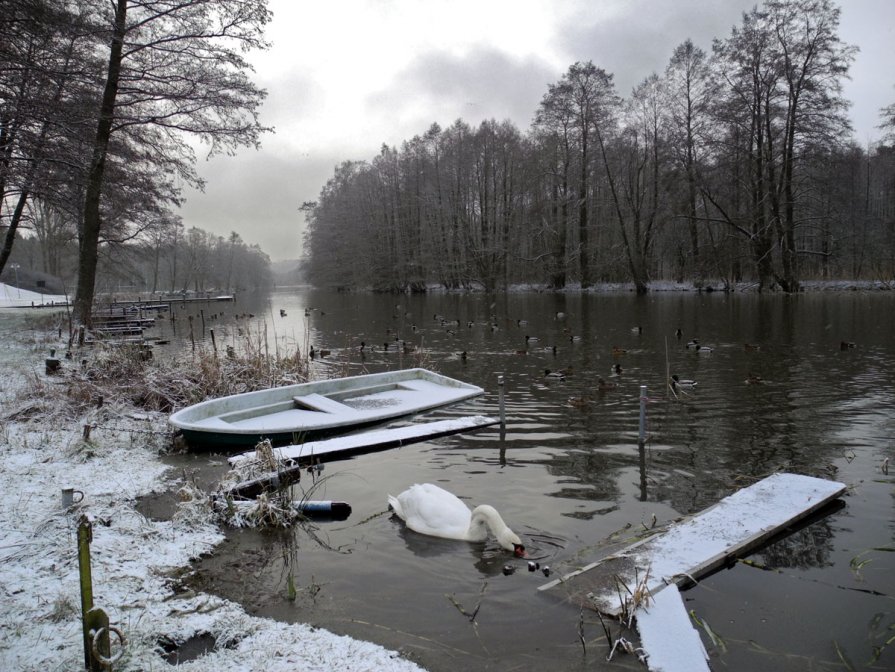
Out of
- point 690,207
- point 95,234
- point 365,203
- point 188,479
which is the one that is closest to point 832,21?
point 690,207

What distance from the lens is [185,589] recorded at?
14.2 ft

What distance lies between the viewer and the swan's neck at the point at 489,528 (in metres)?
5.07

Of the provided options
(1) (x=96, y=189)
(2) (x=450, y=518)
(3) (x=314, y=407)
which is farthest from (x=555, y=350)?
(1) (x=96, y=189)

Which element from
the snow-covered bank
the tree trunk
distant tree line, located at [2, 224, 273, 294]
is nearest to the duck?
the snow-covered bank

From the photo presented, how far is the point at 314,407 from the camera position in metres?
9.97

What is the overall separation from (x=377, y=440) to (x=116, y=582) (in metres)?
4.63

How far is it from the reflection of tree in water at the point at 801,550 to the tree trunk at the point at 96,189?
1377 centimetres

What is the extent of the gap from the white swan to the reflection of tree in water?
7.03ft

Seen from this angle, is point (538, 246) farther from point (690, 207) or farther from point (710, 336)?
point (710, 336)

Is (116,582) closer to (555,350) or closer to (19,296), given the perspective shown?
(555,350)

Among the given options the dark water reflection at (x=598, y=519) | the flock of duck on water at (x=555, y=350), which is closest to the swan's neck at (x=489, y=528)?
the dark water reflection at (x=598, y=519)

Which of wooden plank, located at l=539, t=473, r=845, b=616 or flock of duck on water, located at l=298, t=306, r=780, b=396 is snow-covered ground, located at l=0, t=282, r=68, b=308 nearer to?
flock of duck on water, located at l=298, t=306, r=780, b=396

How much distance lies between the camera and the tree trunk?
12.9 meters

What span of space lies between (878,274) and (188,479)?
45.2 metres
